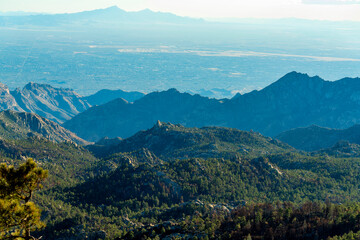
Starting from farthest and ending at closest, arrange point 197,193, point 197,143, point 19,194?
1. point 197,143
2. point 197,193
3. point 19,194

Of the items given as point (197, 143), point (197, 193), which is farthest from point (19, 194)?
point (197, 143)

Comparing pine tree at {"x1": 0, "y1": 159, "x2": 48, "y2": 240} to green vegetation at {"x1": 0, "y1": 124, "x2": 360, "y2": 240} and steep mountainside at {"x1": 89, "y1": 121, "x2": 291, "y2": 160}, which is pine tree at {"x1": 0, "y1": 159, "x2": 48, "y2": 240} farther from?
steep mountainside at {"x1": 89, "y1": 121, "x2": 291, "y2": 160}

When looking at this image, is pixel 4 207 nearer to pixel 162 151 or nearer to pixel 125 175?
pixel 125 175

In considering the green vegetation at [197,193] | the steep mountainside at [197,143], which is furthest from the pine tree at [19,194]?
the steep mountainside at [197,143]

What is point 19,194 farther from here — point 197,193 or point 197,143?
point 197,143

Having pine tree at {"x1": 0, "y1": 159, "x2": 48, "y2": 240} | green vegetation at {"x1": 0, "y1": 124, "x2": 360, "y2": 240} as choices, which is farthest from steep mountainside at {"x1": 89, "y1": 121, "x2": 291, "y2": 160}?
pine tree at {"x1": 0, "y1": 159, "x2": 48, "y2": 240}

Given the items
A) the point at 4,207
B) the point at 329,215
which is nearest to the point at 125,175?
the point at 329,215
